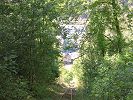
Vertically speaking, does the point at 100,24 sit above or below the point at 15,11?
above

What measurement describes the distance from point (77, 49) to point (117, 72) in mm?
15435

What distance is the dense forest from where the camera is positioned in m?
16.0

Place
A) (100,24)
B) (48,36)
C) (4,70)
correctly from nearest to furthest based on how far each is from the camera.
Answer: (4,70) → (48,36) → (100,24)

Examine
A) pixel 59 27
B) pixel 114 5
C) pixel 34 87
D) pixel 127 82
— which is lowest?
pixel 127 82

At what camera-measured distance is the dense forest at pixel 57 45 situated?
1597 centimetres

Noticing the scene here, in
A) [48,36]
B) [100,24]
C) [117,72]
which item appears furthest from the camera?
[100,24]

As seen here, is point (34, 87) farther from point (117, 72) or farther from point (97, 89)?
point (117, 72)

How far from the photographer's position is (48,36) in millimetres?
23641

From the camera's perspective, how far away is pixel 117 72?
577 inches

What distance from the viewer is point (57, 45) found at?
27062 mm

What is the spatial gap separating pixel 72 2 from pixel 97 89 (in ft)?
40.3

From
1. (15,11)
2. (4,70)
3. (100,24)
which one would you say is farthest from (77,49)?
(4,70)

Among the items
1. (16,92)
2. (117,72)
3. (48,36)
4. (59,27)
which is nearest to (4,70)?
(16,92)

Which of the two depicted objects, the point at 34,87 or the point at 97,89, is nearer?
the point at 97,89
